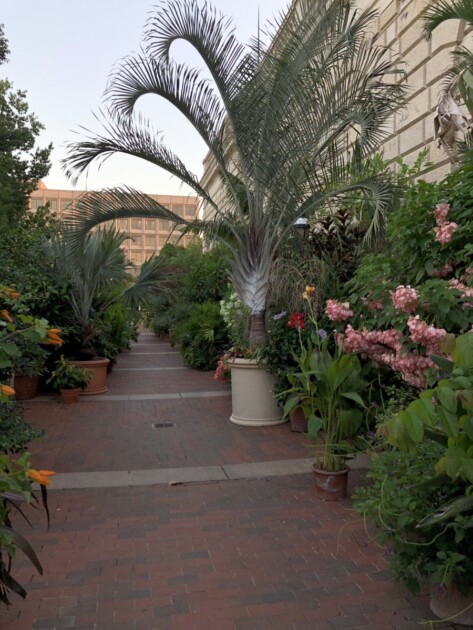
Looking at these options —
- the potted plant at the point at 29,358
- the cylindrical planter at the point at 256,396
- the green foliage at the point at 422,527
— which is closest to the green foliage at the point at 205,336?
the cylindrical planter at the point at 256,396

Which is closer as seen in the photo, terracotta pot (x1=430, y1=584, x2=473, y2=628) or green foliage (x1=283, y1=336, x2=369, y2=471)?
terracotta pot (x1=430, y1=584, x2=473, y2=628)

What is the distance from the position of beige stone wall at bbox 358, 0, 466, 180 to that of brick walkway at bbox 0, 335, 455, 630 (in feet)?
19.8

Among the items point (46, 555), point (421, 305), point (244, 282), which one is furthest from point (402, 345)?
point (244, 282)

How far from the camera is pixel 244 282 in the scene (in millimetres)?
7992

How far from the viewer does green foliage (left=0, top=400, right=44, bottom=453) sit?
4.29m

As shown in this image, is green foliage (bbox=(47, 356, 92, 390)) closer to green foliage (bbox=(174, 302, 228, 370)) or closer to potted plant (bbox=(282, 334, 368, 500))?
green foliage (bbox=(174, 302, 228, 370))

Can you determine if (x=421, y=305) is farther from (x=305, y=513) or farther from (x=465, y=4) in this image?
(x=465, y=4)

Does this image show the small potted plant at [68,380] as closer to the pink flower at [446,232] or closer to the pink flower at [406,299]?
the pink flower at [406,299]

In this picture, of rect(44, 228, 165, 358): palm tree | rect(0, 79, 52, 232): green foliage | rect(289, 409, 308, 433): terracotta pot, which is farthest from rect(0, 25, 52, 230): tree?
rect(289, 409, 308, 433): terracotta pot

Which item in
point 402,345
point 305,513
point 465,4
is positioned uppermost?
point 465,4

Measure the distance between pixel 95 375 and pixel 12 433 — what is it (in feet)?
20.5

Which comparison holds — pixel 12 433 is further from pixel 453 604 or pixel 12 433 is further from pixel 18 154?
pixel 18 154

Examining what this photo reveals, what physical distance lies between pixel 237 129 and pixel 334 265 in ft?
7.54

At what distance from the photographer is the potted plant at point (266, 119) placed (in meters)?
7.34
